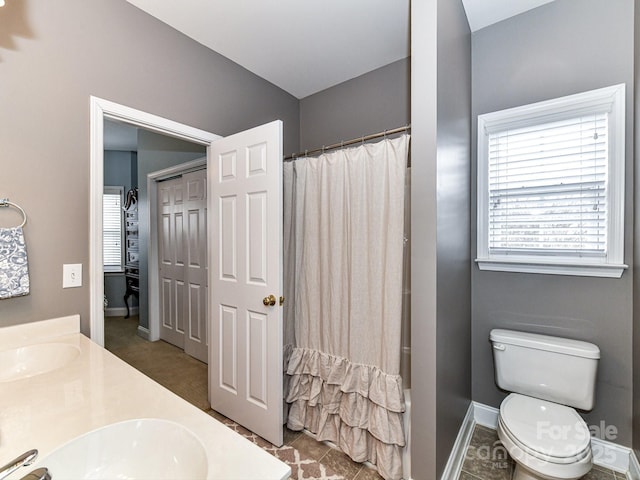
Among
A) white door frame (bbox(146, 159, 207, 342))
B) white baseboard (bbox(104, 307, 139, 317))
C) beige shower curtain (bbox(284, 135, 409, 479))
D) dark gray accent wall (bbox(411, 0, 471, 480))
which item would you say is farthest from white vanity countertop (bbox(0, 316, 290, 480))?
white baseboard (bbox(104, 307, 139, 317))

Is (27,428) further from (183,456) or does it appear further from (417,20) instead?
(417,20)

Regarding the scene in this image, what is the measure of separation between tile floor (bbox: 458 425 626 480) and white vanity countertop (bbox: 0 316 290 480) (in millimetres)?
1635

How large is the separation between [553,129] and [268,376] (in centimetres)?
237

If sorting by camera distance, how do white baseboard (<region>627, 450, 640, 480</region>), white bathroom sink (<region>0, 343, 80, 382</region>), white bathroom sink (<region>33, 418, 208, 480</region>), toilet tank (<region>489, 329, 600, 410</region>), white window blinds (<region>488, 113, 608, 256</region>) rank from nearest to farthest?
white bathroom sink (<region>33, 418, 208, 480</region>) → white bathroom sink (<region>0, 343, 80, 382</region>) → white baseboard (<region>627, 450, 640, 480</region>) → toilet tank (<region>489, 329, 600, 410</region>) → white window blinds (<region>488, 113, 608, 256</region>)

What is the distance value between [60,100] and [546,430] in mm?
2857

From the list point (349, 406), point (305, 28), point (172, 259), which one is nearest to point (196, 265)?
point (172, 259)

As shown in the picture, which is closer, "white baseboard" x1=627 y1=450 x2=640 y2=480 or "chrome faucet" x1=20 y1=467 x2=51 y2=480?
"chrome faucet" x1=20 y1=467 x2=51 y2=480

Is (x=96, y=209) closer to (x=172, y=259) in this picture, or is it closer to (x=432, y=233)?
(x=432, y=233)

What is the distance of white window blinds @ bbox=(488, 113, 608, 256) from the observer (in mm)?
1754

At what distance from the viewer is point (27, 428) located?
0.74 meters

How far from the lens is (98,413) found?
0.79m

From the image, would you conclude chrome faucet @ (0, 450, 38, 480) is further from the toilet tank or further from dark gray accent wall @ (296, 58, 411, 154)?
dark gray accent wall @ (296, 58, 411, 154)

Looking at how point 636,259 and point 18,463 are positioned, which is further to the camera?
point 636,259

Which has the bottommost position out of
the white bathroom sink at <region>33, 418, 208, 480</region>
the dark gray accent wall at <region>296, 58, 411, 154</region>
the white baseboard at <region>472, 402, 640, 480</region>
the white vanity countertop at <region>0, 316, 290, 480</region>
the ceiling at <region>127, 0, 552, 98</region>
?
the white baseboard at <region>472, 402, 640, 480</region>
